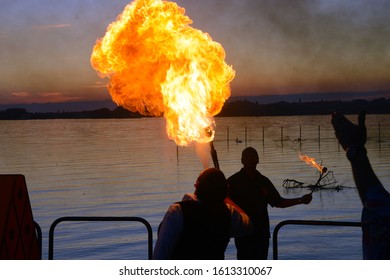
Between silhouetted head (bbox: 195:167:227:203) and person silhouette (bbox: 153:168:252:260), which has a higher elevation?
silhouetted head (bbox: 195:167:227:203)

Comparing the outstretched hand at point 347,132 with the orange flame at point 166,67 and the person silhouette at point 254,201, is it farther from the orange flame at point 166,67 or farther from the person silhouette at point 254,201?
the person silhouette at point 254,201

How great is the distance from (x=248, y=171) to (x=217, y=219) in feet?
8.52

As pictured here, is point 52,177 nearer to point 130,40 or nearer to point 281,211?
point 281,211

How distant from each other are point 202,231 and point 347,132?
1342 mm

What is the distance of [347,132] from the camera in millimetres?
3930

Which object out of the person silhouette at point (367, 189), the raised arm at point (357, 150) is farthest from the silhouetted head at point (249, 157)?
the raised arm at point (357, 150)

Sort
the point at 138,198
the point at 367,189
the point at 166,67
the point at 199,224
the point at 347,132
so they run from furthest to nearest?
the point at 138,198
the point at 166,67
the point at 199,224
the point at 347,132
the point at 367,189

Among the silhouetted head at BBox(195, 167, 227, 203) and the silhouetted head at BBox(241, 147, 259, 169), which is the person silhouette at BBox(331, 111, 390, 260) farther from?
the silhouetted head at BBox(241, 147, 259, 169)

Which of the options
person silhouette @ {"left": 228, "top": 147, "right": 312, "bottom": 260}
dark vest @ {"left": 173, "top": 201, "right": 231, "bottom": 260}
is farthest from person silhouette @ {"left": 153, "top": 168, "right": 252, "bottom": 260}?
person silhouette @ {"left": 228, "top": 147, "right": 312, "bottom": 260}

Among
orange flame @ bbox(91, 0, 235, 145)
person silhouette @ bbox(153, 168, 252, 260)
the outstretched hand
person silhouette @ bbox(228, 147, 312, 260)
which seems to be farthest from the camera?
person silhouette @ bbox(228, 147, 312, 260)

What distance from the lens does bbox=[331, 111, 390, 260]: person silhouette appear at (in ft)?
12.3

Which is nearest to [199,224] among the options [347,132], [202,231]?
[202,231]

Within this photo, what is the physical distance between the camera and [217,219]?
15.8 ft

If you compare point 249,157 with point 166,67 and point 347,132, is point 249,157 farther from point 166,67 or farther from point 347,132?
point 347,132
